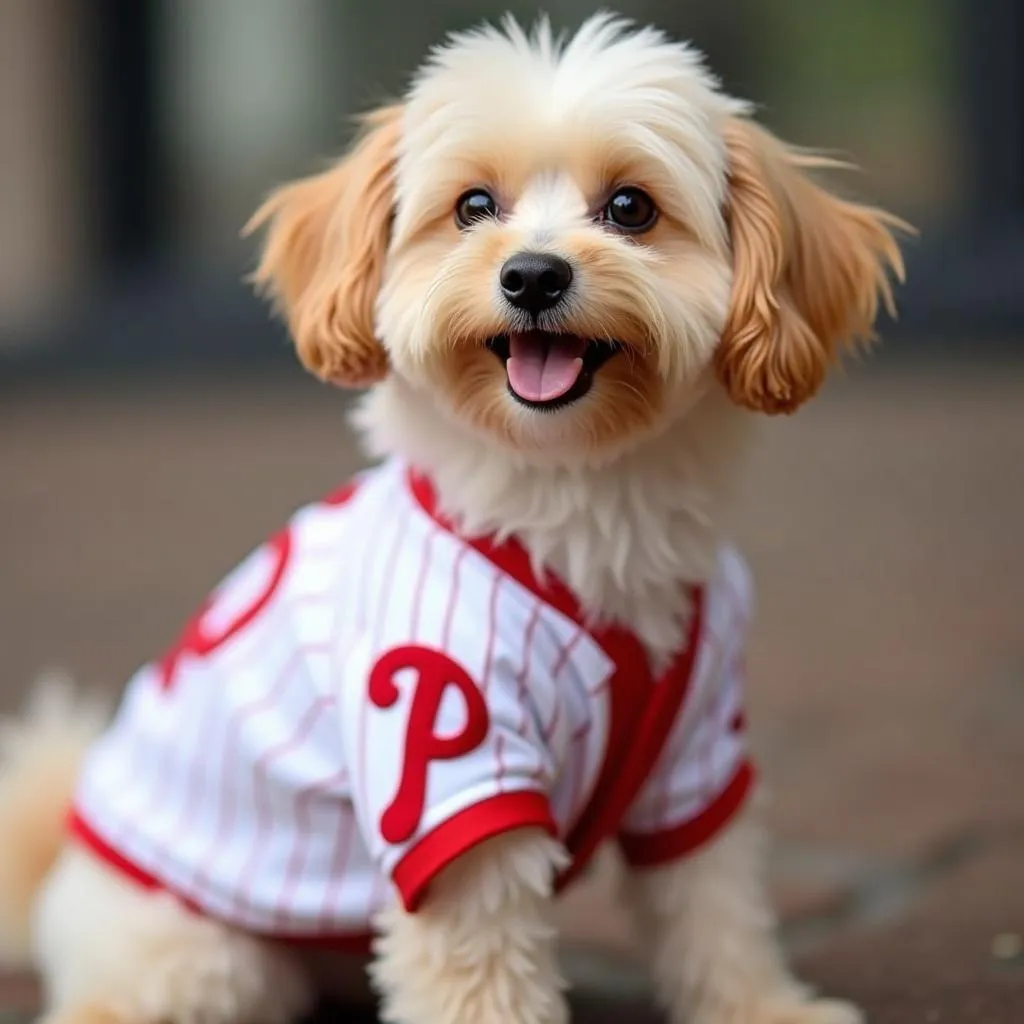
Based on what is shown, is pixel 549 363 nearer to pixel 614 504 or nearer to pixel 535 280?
pixel 535 280

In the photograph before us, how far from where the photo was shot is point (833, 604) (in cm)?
566

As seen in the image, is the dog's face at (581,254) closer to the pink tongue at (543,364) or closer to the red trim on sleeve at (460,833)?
the pink tongue at (543,364)

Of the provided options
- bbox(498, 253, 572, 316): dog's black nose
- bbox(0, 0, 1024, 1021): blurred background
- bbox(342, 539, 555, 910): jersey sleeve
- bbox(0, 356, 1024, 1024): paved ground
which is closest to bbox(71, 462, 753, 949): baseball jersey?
bbox(342, 539, 555, 910): jersey sleeve

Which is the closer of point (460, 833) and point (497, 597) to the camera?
point (460, 833)

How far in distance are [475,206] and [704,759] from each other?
0.87 m

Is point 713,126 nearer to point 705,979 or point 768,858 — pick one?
point 705,979

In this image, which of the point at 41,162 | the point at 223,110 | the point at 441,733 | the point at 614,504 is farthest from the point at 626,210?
the point at 41,162

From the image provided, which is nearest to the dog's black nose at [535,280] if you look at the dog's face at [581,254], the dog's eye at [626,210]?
the dog's face at [581,254]

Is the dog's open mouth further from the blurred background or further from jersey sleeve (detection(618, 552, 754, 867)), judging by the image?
the blurred background

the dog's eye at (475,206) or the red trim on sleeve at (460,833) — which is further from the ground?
the dog's eye at (475,206)

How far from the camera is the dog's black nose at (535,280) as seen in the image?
2312mm

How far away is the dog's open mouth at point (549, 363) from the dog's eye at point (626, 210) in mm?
184

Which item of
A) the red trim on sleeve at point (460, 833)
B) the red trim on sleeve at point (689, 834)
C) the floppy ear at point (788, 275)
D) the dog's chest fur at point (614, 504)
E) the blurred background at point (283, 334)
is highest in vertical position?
the floppy ear at point (788, 275)

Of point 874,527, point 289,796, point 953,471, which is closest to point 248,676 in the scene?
point 289,796
